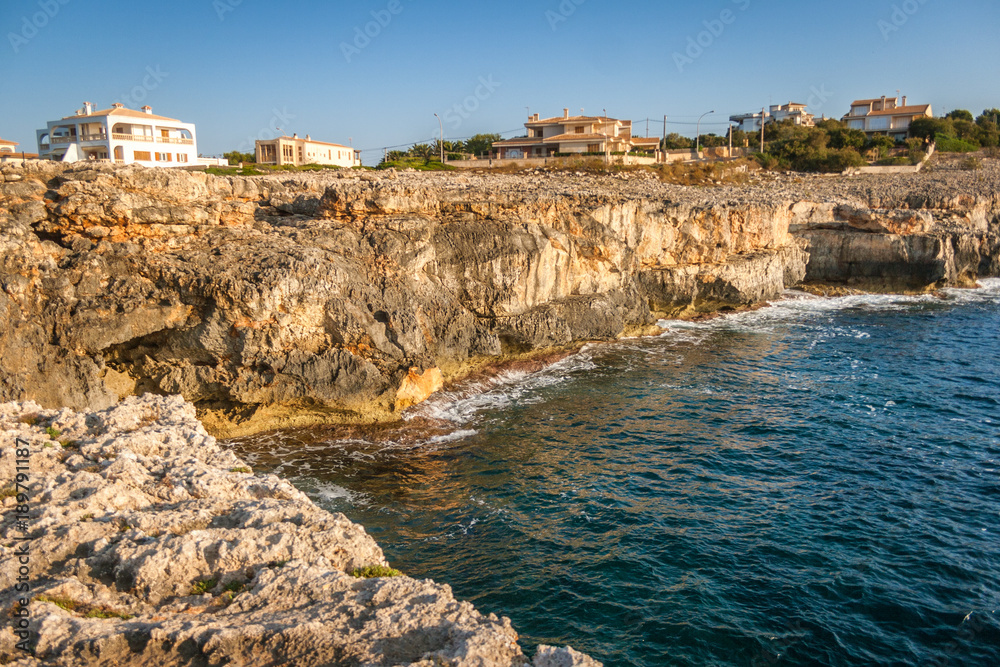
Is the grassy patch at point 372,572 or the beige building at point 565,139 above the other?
the beige building at point 565,139

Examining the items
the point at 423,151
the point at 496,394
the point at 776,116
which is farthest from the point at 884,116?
the point at 496,394

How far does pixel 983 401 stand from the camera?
27578 mm

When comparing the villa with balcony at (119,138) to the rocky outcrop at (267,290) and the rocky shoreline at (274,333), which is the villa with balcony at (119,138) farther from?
the rocky outcrop at (267,290)

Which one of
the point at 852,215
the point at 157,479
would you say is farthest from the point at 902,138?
the point at 157,479

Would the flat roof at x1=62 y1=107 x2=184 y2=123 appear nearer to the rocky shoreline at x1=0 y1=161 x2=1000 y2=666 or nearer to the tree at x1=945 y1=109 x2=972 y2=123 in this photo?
the rocky shoreline at x1=0 y1=161 x2=1000 y2=666

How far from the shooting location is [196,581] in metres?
9.95

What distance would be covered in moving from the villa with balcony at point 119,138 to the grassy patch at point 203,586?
48.4 metres

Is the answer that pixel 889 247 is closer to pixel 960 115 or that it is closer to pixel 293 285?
pixel 293 285

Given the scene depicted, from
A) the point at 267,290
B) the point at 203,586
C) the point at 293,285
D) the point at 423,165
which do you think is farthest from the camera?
the point at 423,165

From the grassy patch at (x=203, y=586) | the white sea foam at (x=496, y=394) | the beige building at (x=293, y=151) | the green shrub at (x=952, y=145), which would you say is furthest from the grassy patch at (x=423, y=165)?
the green shrub at (x=952, y=145)

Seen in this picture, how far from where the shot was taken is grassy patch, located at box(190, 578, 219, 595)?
978 cm

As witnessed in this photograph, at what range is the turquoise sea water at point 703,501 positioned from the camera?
13.8 metres

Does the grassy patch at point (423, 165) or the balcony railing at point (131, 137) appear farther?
the grassy patch at point (423, 165)

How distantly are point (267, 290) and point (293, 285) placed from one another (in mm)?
956
